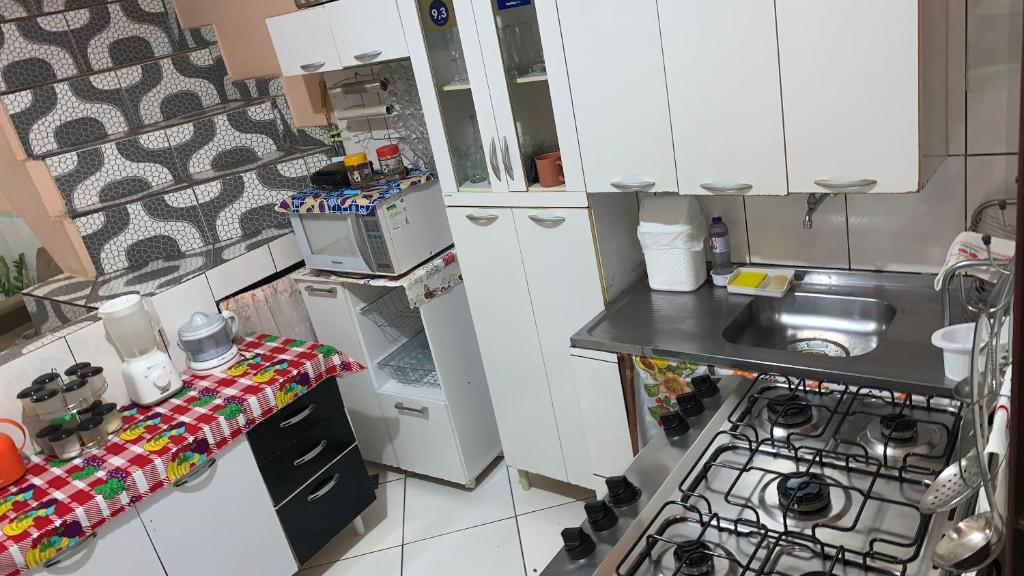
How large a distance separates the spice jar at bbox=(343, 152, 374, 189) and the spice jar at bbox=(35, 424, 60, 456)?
3.91ft

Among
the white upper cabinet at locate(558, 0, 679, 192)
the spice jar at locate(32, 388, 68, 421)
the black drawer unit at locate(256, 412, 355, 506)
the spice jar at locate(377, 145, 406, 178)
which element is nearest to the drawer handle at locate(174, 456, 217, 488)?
the black drawer unit at locate(256, 412, 355, 506)

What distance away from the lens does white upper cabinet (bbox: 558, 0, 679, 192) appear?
1863mm

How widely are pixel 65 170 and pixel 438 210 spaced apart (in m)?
1.37

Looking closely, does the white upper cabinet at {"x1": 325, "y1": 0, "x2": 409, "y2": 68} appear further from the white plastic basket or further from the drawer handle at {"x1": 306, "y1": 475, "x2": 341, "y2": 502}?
the drawer handle at {"x1": 306, "y1": 475, "x2": 341, "y2": 502}

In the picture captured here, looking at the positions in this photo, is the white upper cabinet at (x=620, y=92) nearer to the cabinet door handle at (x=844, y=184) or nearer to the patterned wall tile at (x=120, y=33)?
the cabinet door handle at (x=844, y=184)

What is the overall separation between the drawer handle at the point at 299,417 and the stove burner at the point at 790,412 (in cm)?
159

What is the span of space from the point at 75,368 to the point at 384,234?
1.03 meters

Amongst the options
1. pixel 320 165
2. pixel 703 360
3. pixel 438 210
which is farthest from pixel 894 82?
pixel 320 165

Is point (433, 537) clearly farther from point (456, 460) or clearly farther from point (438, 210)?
point (438, 210)

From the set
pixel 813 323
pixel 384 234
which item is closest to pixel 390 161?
pixel 384 234

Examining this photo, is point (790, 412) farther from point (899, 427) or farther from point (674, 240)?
point (674, 240)

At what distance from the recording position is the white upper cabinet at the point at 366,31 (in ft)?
7.60

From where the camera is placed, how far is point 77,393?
2273 millimetres

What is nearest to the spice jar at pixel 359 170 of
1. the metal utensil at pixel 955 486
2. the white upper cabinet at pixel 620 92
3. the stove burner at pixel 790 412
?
the white upper cabinet at pixel 620 92
